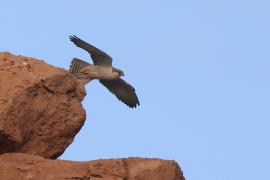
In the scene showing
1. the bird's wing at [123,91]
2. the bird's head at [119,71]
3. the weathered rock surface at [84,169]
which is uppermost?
the bird's head at [119,71]

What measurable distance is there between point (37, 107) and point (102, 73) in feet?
22.2

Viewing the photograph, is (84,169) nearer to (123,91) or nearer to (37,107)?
(37,107)

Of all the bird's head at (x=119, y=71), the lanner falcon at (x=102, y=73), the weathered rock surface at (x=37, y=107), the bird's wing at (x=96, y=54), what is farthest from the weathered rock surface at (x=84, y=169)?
the bird's head at (x=119, y=71)

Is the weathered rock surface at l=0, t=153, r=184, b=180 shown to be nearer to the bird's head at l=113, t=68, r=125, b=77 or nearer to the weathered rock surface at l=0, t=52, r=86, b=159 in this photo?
the weathered rock surface at l=0, t=52, r=86, b=159

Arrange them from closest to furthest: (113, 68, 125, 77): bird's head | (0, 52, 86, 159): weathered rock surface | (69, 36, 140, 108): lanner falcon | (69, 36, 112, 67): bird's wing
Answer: (0, 52, 86, 159): weathered rock surface < (69, 36, 140, 108): lanner falcon < (69, 36, 112, 67): bird's wing < (113, 68, 125, 77): bird's head

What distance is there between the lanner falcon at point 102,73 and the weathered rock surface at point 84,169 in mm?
6218

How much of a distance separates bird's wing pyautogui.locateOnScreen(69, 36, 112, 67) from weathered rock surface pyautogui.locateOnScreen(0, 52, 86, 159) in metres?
5.63

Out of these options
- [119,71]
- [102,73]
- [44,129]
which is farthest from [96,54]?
[44,129]

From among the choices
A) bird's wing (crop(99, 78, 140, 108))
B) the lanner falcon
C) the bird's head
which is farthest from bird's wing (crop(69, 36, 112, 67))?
bird's wing (crop(99, 78, 140, 108))

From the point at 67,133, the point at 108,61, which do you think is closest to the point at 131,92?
the point at 108,61

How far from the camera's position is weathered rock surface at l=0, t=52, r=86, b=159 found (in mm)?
8627

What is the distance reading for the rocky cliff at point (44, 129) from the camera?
8.41 metres

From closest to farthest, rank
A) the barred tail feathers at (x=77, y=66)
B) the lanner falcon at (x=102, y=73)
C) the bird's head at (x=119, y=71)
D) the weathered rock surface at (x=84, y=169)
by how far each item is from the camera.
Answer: the weathered rock surface at (x=84, y=169)
the barred tail feathers at (x=77, y=66)
the lanner falcon at (x=102, y=73)
the bird's head at (x=119, y=71)

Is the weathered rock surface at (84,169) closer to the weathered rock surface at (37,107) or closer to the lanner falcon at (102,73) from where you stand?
the weathered rock surface at (37,107)
